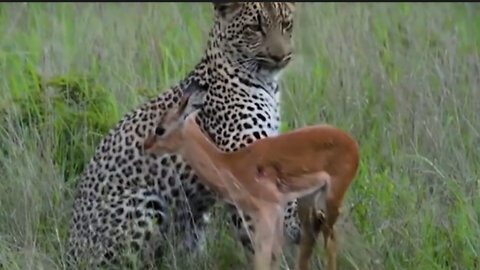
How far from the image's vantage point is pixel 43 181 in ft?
22.4

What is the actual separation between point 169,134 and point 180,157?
61 cm

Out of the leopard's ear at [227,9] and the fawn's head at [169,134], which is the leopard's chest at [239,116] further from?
the fawn's head at [169,134]

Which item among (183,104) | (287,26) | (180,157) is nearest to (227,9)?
(287,26)

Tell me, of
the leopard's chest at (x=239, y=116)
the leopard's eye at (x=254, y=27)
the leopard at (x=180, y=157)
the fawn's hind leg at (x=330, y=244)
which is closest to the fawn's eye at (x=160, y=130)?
the leopard at (x=180, y=157)

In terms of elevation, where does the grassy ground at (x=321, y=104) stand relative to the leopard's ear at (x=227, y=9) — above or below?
below

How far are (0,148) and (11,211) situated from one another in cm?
63

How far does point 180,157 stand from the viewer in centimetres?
646

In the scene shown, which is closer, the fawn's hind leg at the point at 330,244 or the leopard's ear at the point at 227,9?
the fawn's hind leg at the point at 330,244

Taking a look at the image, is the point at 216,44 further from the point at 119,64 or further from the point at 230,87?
the point at 119,64

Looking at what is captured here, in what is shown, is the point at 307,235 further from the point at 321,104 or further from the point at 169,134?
the point at 321,104

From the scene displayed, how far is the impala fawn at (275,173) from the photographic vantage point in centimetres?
564

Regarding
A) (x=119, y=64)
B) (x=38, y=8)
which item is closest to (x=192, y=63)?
(x=119, y=64)

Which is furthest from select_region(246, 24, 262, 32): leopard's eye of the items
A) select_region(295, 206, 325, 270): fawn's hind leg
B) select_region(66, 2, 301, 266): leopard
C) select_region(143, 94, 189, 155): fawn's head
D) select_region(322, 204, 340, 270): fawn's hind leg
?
select_region(322, 204, 340, 270): fawn's hind leg

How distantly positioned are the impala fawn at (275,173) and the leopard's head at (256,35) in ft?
2.86
